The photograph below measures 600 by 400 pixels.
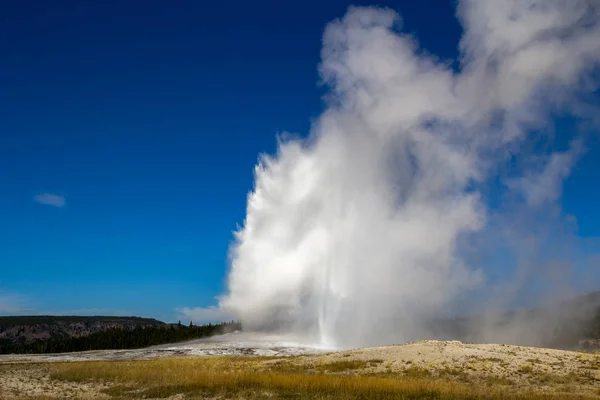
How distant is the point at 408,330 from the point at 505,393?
300 feet

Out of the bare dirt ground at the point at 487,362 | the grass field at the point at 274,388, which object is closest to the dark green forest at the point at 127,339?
the bare dirt ground at the point at 487,362

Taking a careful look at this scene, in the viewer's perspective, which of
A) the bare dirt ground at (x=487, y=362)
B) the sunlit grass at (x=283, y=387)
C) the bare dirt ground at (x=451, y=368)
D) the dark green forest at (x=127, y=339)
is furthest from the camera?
the dark green forest at (x=127, y=339)

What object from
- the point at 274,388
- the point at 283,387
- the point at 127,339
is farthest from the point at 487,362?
the point at 127,339

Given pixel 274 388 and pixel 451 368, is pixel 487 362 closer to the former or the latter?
pixel 451 368

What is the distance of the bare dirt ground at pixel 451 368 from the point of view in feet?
94.5

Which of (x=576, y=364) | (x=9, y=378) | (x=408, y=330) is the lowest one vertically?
(x=9, y=378)

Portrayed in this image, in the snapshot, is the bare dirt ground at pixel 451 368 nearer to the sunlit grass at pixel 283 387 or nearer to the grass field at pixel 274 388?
the grass field at pixel 274 388

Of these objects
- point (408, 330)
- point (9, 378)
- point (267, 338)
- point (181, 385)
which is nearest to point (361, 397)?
point (181, 385)

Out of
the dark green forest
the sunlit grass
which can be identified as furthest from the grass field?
the dark green forest

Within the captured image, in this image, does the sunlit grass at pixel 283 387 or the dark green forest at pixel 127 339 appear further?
the dark green forest at pixel 127 339

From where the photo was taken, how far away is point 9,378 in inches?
1401

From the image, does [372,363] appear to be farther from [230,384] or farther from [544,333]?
[544,333]

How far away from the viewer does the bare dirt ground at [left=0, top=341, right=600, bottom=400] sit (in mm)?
28812

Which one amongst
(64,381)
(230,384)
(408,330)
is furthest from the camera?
(408,330)
